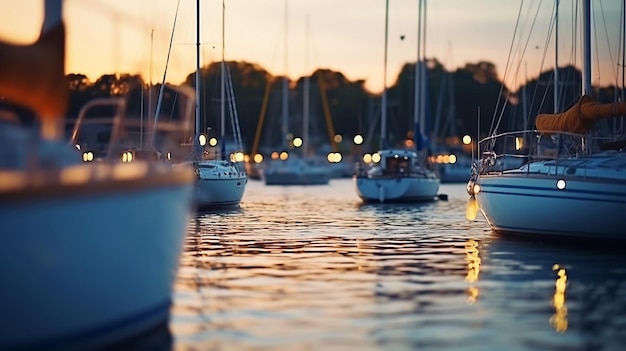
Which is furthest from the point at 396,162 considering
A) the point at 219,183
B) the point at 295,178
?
the point at 295,178

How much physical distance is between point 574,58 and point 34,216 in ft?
84.3

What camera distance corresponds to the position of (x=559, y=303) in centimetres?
1492

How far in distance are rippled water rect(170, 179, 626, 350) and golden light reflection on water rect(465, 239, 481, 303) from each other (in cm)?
3

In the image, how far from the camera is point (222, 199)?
38.9m

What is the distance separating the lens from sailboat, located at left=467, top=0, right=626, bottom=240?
22.2 m

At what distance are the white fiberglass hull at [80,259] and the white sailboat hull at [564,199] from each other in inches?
499

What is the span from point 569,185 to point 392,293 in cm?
813

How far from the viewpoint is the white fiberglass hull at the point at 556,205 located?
869 inches

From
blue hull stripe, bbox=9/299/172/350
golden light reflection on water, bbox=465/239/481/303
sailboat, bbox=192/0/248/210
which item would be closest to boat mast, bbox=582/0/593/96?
golden light reflection on water, bbox=465/239/481/303

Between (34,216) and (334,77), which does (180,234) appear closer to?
(34,216)

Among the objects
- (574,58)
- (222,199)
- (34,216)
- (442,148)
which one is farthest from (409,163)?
(442,148)

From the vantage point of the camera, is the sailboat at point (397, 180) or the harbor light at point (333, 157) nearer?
the sailboat at point (397, 180)

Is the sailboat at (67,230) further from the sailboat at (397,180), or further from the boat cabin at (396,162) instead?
the boat cabin at (396,162)

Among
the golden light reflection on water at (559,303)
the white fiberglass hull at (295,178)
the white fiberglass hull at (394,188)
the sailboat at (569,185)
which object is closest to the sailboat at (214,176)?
the white fiberglass hull at (394,188)
